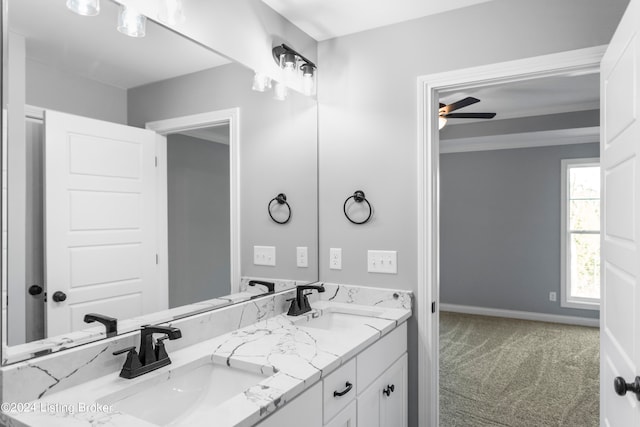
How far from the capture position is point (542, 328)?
497 centimetres

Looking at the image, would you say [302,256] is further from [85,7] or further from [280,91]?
[85,7]

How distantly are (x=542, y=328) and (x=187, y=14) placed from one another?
505cm

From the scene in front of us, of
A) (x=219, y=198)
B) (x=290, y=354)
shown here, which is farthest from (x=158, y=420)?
(x=219, y=198)

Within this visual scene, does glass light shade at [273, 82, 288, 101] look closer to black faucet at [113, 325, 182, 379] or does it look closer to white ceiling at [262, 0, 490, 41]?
white ceiling at [262, 0, 490, 41]

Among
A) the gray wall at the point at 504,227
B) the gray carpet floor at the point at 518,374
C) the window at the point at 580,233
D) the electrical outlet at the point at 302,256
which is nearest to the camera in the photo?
the electrical outlet at the point at 302,256

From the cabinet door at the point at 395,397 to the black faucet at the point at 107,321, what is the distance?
3.74 ft

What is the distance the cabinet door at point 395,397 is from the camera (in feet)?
6.17

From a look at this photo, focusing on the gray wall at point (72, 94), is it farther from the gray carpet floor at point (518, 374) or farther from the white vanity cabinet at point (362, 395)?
the gray carpet floor at point (518, 374)

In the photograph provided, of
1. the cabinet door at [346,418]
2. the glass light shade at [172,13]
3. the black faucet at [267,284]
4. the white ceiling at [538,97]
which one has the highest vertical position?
the white ceiling at [538,97]

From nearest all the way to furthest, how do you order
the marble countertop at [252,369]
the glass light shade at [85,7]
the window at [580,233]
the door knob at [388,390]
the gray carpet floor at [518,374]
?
the marble countertop at [252,369], the glass light shade at [85,7], the door knob at [388,390], the gray carpet floor at [518,374], the window at [580,233]

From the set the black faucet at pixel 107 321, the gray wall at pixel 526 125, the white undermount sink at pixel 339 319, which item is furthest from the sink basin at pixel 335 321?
the gray wall at pixel 526 125

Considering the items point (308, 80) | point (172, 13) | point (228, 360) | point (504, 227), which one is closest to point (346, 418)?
point (228, 360)

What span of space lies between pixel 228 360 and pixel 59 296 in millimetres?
561

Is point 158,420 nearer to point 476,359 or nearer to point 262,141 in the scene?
point 262,141
